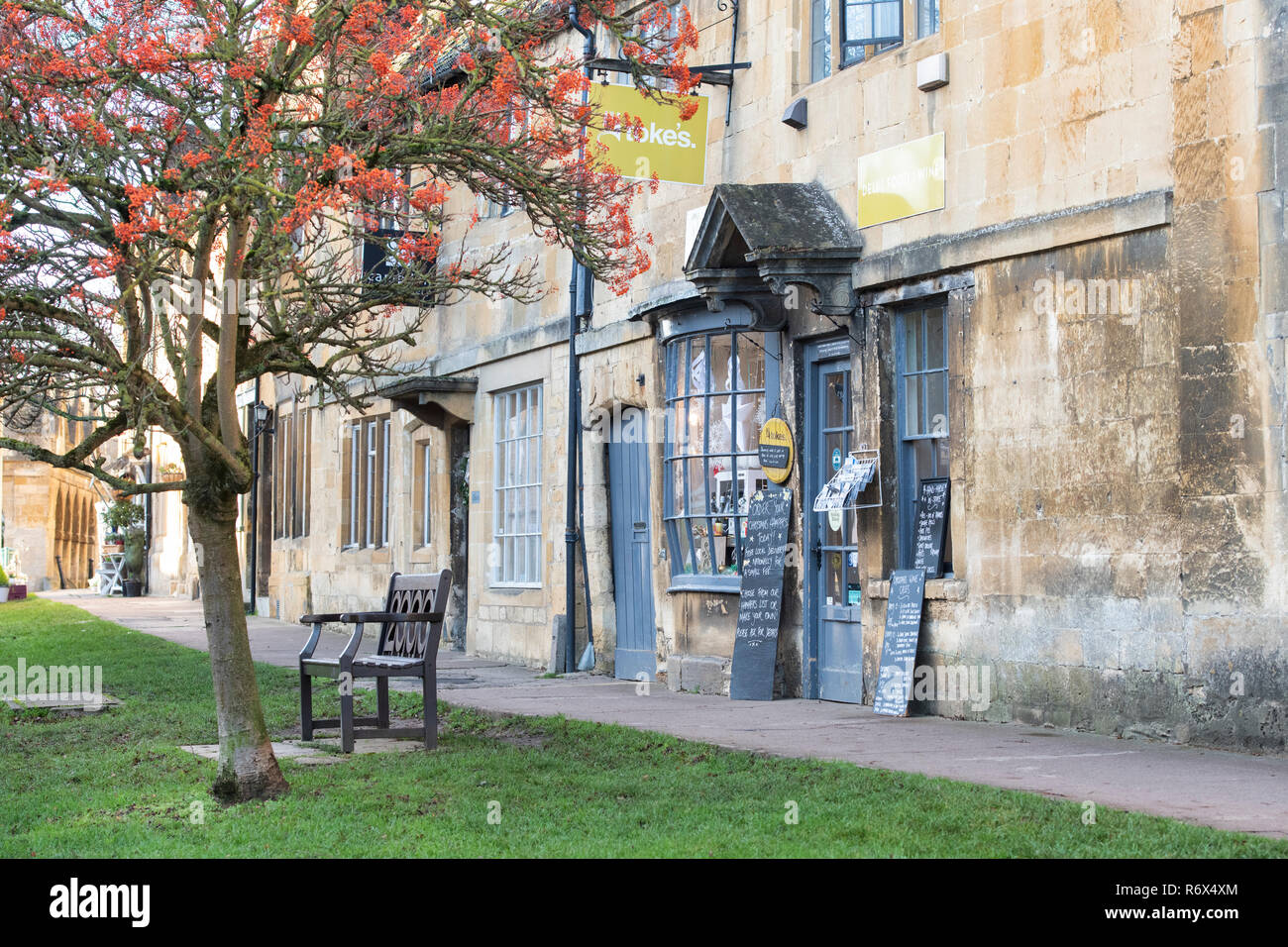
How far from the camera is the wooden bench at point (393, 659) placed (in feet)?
30.8

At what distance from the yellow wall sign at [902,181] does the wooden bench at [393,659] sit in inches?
173

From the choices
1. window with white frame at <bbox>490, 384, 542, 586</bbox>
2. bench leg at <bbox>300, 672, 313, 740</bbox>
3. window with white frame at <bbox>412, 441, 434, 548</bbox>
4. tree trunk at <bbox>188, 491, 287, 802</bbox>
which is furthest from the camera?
window with white frame at <bbox>412, 441, 434, 548</bbox>

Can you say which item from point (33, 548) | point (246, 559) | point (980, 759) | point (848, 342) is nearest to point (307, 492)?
point (246, 559)

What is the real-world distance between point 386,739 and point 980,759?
3.90 m

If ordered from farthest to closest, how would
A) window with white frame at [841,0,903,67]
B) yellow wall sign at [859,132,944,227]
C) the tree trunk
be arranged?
window with white frame at [841,0,903,67] → yellow wall sign at [859,132,944,227] → the tree trunk

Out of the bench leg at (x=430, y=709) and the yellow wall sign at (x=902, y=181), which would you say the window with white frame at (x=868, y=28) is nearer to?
the yellow wall sign at (x=902, y=181)

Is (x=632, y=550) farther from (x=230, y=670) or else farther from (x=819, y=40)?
(x=230, y=670)

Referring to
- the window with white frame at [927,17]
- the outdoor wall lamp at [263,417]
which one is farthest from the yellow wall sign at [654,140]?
the outdoor wall lamp at [263,417]

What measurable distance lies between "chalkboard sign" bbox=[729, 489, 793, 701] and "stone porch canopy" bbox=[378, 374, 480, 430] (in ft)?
20.6

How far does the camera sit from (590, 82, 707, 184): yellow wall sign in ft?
42.3

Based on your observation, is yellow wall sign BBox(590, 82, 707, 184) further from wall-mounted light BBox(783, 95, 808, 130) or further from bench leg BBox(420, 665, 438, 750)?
bench leg BBox(420, 665, 438, 750)

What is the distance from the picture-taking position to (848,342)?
1197 centimetres

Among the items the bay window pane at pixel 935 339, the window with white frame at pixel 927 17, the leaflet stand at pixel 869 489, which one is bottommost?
the leaflet stand at pixel 869 489

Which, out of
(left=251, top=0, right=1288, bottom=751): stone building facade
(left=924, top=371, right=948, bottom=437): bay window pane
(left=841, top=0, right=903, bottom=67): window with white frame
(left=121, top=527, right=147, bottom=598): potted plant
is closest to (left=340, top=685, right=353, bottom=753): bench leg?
(left=251, top=0, right=1288, bottom=751): stone building facade
